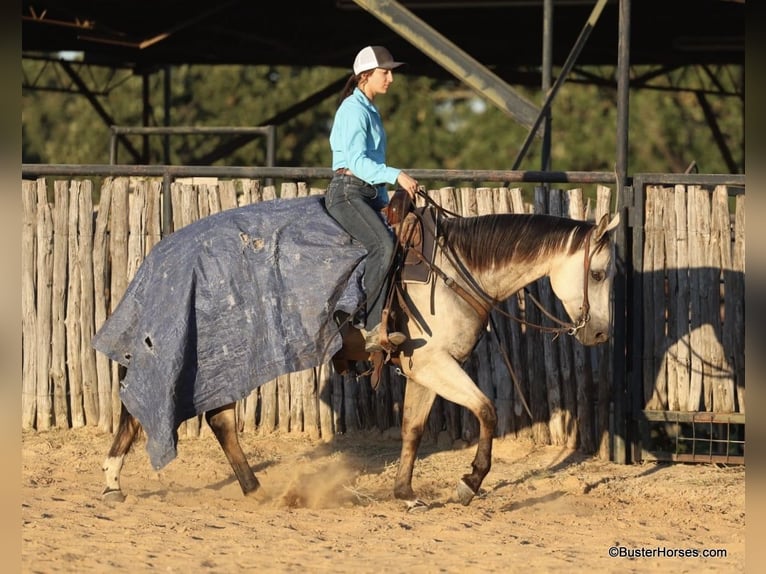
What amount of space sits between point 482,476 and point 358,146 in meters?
2.20

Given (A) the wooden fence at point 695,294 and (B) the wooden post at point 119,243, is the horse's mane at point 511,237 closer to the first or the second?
(A) the wooden fence at point 695,294

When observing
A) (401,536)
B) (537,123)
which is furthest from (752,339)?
(537,123)

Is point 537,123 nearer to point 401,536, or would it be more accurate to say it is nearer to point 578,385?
point 578,385

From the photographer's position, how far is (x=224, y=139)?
1162 inches

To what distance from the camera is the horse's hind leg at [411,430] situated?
7.37m

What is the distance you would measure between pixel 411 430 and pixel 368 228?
4.52ft

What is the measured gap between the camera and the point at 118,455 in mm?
7328

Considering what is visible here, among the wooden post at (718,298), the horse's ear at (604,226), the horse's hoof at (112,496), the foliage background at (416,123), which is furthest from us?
the foliage background at (416,123)

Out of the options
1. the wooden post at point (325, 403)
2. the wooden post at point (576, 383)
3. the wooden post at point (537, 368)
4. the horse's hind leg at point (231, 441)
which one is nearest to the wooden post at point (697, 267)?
the wooden post at point (576, 383)

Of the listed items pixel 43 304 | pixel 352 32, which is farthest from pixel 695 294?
pixel 352 32

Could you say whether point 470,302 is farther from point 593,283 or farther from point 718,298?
point 718,298

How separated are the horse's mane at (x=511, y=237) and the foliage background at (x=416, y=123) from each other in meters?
21.0

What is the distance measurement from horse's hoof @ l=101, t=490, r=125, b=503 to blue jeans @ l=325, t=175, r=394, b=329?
6.31ft

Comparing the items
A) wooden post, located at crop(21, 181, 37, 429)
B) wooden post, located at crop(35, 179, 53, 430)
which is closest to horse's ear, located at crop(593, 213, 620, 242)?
wooden post, located at crop(35, 179, 53, 430)
